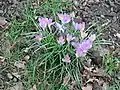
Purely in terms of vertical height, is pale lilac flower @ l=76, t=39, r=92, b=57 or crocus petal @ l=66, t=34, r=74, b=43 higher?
crocus petal @ l=66, t=34, r=74, b=43

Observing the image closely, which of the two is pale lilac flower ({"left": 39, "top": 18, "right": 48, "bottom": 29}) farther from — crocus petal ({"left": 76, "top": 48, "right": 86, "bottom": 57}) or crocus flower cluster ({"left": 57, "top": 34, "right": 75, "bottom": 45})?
crocus petal ({"left": 76, "top": 48, "right": 86, "bottom": 57})

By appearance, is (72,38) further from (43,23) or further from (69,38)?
(43,23)

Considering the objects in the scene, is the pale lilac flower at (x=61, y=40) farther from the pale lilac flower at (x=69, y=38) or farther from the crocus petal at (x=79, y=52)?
the crocus petal at (x=79, y=52)

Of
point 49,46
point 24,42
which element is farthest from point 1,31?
point 49,46

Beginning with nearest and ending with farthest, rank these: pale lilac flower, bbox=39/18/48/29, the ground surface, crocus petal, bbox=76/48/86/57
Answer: crocus petal, bbox=76/48/86/57 < pale lilac flower, bbox=39/18/48/29 < the ground surface

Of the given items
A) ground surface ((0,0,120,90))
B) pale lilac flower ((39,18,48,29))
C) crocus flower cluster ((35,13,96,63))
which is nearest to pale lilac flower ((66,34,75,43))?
crocus flower cluster ((35,13,96,63))

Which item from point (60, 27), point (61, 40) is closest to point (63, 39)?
point (61, 40)

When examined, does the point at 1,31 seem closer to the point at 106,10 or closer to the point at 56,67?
the point at 56,67
